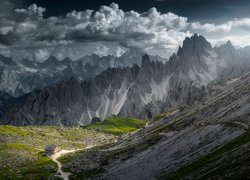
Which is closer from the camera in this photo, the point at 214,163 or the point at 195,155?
the point at 214,163

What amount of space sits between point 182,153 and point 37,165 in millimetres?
86176

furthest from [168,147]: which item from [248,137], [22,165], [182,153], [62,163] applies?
[22,165]

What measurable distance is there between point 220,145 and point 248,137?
9.84 metres

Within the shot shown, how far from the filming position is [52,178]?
155 meters

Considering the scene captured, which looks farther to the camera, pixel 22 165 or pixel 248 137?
pixel 22 165

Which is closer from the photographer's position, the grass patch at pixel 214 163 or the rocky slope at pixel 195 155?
the grass patch at pixel 214 163

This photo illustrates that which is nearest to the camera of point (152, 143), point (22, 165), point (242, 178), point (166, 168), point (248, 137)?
point (242, 178)

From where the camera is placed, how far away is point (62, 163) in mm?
194750

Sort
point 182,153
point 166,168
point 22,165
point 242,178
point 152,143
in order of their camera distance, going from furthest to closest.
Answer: point 22,165 → point 152,143 → point 182,153 → point 166,168 → point 242,178

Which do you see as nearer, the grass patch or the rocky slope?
the grass patch

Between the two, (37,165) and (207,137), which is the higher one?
(207,137)

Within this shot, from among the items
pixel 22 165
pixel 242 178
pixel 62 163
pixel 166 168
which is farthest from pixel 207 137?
pixel 22 165

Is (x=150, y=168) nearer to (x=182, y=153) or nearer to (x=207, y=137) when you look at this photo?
(x=182, y=153)

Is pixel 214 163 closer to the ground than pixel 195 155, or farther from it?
farther from it
